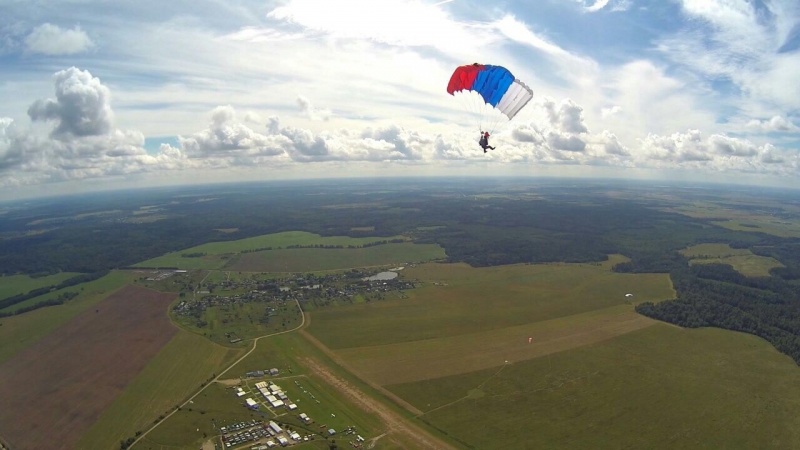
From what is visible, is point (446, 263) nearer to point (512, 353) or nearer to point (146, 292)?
point (512, 353)

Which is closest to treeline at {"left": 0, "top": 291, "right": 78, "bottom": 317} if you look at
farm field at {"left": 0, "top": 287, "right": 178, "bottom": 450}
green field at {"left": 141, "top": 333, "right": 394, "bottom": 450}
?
farm field at {"left": 0, "top": 287, "right": 178, "bottom": 450}

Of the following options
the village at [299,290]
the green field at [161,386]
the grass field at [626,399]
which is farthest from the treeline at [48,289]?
the grass field at [626,399]

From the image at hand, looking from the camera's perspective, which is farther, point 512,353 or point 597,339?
point 597,339

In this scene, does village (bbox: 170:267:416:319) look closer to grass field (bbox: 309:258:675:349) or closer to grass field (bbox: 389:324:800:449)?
grass field (bbox: 309:258:675:349)

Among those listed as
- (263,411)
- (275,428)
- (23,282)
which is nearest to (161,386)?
(263,411)

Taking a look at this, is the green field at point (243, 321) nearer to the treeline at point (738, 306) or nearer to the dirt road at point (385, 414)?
the dirt road at point (385, 414)

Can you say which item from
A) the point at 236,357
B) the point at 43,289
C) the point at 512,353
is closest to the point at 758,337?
the point at 512,353

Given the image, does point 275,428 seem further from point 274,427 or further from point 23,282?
point 23,282
